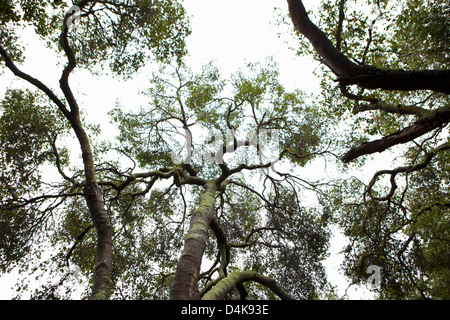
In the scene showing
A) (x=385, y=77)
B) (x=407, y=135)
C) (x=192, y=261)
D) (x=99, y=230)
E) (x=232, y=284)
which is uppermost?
(x=385, y=77)

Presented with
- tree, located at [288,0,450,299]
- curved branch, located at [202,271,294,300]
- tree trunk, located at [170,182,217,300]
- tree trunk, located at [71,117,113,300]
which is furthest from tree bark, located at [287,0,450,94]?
tree trunk, located at [71,117,113,300]

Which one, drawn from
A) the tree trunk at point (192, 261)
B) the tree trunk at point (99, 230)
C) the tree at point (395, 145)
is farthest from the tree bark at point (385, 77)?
the tree trunk at point (99, 230)

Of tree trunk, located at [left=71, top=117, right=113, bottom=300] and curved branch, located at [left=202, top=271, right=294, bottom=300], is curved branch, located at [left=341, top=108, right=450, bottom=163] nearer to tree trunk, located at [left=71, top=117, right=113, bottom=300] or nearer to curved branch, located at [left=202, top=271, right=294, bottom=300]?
curved branch, located at [left=202, top=271, right=294, bottom=300]

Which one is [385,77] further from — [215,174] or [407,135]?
[215,174]

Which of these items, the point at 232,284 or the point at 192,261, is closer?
the point at 192,261

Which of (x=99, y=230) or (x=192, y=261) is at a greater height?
(x=99, y=230)

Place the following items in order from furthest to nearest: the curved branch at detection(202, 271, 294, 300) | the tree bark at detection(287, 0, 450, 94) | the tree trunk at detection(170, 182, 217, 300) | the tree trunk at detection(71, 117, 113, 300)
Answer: the curved branch at detection(202, 271, 294, 300) < the tree trunk at detection(170, 182, 217, 300) < the tree trunk at detection(71, 117, 113, 300) < the tree bark at detection(287, 0, 450, 94)

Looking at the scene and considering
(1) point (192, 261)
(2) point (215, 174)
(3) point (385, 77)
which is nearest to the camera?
(3) point (385, 77)

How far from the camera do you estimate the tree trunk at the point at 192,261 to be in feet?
15.0

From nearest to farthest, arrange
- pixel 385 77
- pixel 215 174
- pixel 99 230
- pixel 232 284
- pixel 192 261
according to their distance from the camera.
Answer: pixel 385 77, pixel 99 230, pixel 192 261, pixel 232 284, pixel 215 174

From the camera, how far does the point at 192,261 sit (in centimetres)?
512

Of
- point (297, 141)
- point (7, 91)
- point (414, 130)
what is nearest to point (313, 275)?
point (297, 141)

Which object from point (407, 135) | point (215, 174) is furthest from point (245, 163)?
point (407, 135)

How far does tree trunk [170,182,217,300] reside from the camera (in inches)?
180
